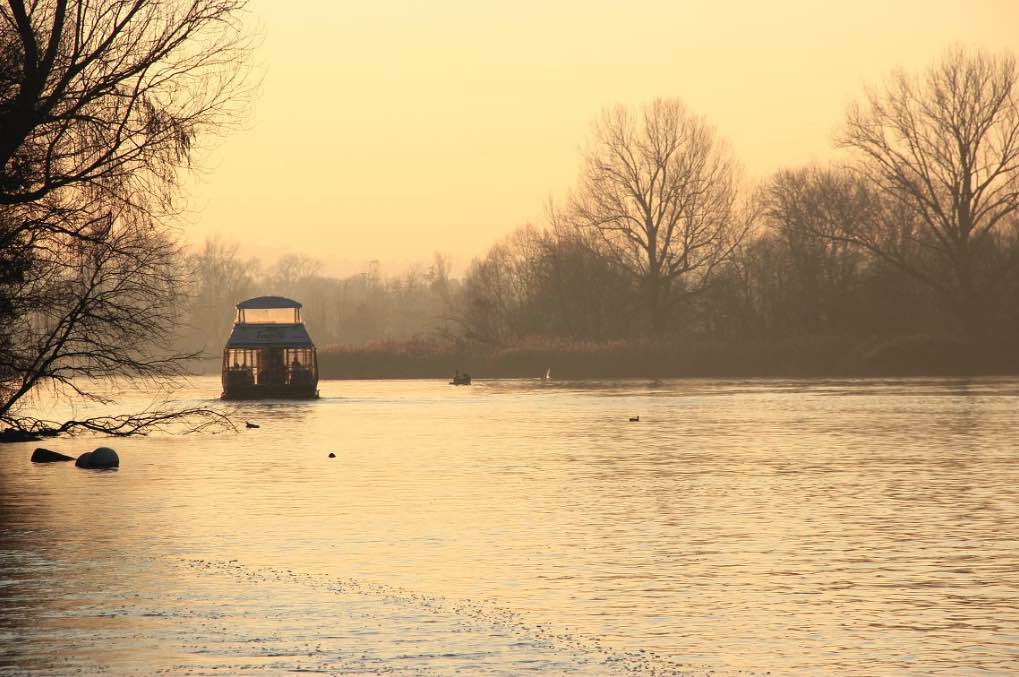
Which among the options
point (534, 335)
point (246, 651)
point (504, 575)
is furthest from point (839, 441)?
point (534, 335)

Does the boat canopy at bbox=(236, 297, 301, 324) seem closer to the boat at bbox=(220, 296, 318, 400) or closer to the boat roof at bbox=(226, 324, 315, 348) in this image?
the boat at bbox=(220, 296, 318, 400)

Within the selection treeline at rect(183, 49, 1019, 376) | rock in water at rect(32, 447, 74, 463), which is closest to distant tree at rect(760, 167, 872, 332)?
treeline at rect(183, 49, 1019, 376)

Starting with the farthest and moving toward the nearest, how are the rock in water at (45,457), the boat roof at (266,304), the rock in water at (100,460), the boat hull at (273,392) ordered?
the boat roof at (266,304), the boat hull at (273,392), the rock in water at (45,457), the rock in water at (100,460)

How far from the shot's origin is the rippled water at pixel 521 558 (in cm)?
1278

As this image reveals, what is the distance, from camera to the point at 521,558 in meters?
18.4

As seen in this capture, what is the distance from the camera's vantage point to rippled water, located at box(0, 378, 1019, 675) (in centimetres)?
1278

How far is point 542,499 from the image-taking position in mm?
25641

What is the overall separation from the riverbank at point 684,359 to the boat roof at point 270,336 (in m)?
32.5

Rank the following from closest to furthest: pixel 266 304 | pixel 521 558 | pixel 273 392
Result: 1. pixel 521 558
2. pixel 273 392
3. pixel 266 304

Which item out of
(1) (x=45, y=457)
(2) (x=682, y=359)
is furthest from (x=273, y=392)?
(1) (x=45, y=457)

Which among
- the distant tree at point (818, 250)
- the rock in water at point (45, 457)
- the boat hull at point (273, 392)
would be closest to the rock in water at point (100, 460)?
the rock in water at point (45, 457)

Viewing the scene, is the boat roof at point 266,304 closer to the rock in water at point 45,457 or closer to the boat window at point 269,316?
the boat window at point 269,316

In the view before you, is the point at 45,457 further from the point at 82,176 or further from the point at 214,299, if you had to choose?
the point at 214,299

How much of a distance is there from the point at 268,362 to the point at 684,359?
34697mm
